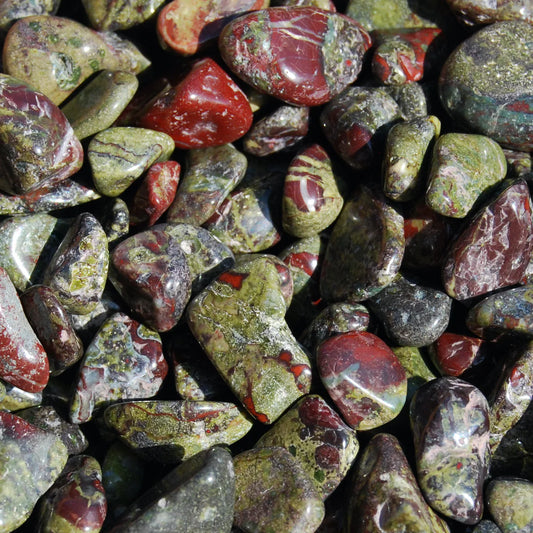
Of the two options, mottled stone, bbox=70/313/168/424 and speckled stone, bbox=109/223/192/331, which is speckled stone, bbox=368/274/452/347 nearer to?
speckled stone, bbox=109/223/192/331

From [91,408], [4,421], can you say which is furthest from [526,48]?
[4,421]

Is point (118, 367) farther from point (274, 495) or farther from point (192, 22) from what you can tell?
point (192, 22)

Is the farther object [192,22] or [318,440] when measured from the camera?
[192,22]

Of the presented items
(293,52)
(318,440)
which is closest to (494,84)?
(293,52)

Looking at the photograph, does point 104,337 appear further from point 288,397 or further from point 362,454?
point 362,454

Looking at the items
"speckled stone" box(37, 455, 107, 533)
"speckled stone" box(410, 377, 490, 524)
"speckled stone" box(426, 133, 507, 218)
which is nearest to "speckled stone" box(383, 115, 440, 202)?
"speckled stone" box(426, 133, 507, 218)
